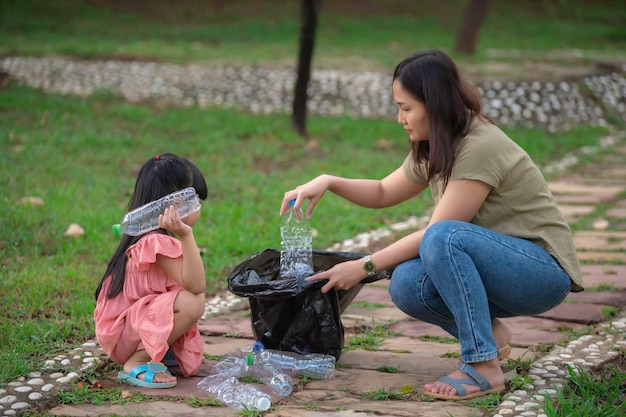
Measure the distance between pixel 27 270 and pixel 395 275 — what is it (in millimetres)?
2313

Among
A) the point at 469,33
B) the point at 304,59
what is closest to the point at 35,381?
the point at 304,59

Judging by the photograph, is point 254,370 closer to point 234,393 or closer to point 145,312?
point 234,393

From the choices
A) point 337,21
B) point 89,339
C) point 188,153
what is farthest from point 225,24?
point 89,339

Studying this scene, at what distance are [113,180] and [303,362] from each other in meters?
4.11

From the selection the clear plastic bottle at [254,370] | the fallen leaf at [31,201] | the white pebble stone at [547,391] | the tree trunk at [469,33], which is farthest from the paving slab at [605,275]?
the tree trunk at [469,33]

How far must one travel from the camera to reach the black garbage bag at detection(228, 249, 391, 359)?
3.28 m

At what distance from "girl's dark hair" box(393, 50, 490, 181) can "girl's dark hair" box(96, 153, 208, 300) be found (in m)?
0.91

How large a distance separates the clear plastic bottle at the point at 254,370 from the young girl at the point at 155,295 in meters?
0.11

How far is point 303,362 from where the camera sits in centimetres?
341

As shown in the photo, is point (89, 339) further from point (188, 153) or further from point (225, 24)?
point (225, 24)

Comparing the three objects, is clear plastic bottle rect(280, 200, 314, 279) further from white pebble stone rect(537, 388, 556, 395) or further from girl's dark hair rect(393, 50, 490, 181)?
white pebble stone rect(537, 388, 556, 395)

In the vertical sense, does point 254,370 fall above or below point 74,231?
below

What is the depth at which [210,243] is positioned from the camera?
539cm

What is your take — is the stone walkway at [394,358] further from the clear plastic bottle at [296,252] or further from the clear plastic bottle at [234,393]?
the clear plastic bottle at [296,252]
